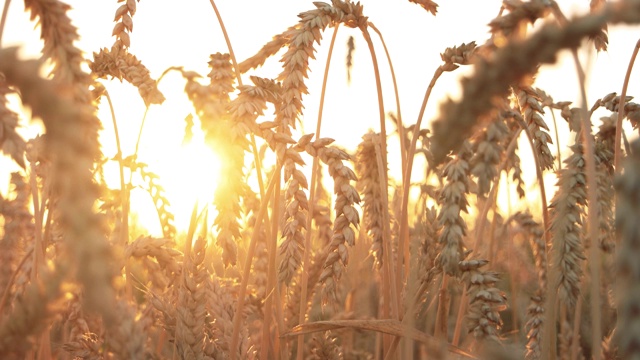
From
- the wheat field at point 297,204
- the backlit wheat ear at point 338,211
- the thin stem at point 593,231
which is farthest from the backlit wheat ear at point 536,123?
the thin stem at point 593,231

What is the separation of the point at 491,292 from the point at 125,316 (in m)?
1.16

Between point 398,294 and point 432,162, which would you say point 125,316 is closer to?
point 432,162

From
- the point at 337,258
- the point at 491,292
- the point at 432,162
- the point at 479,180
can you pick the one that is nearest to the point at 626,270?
the point at 432,162

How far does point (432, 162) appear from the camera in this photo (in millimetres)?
1191

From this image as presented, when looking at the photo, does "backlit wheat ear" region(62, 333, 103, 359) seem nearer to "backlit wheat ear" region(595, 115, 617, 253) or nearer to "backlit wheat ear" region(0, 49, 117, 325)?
"backlit wheat ear" region(0, 49, 117, 325)

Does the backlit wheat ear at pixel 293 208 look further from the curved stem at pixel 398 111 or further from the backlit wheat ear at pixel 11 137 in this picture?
the backlit wheat ear at pixel 11 137

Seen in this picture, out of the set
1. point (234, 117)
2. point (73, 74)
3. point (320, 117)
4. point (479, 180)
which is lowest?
point (479, 180)

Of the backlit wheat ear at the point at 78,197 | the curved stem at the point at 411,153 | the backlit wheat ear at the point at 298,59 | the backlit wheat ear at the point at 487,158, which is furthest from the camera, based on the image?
the backlit wheat ear at the point at 298,59

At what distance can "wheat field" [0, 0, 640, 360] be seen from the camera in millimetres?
1001

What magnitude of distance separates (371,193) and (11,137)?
5.95 feet

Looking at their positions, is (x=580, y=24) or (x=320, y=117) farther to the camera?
(x=320, y=117)

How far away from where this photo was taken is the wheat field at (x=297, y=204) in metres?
1.00

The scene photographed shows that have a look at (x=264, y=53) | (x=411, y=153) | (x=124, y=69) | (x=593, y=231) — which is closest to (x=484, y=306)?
(x=411, y=153)

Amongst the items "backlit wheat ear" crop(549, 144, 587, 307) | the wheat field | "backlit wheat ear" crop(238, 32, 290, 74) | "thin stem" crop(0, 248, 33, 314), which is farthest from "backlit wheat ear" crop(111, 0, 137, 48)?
"backlit wheat ear" crop(549, 144, 587, 307)
